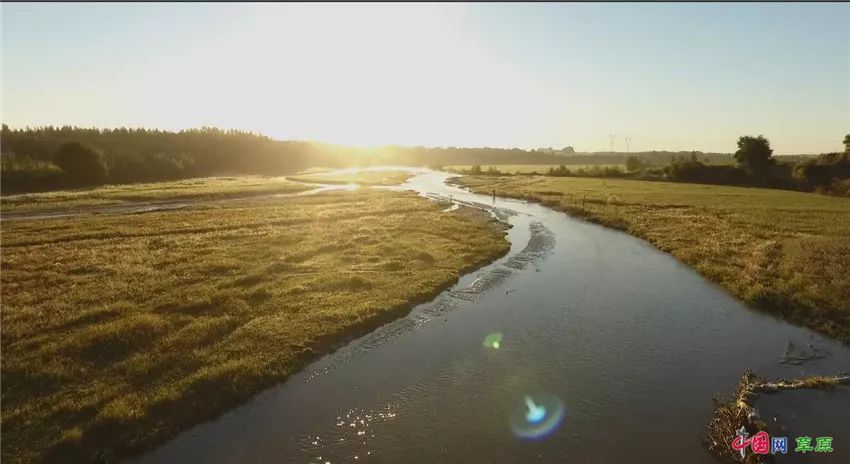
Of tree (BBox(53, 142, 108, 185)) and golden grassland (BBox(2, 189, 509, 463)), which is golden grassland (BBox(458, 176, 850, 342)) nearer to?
golden grassland (BBox(2, 189, 509, 463))

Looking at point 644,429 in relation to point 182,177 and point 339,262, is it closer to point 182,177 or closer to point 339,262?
point 339,262

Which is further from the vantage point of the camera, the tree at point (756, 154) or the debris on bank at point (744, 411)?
the tree at point (756, 154)

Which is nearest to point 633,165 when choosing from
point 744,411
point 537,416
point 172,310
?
point 744,411

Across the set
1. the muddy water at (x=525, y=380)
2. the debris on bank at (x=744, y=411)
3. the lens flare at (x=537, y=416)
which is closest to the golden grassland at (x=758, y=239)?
the muddy water at (x=525, y=380)

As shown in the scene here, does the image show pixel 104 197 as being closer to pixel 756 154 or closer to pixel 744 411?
pixel 744 411

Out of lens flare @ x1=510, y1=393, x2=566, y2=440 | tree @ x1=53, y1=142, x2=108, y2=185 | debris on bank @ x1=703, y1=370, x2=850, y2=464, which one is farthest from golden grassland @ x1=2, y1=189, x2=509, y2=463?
tree @ x1=53, y1=142, x2=108, y2=185

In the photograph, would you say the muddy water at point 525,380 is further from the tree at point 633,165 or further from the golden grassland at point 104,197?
the tree at point 633,165

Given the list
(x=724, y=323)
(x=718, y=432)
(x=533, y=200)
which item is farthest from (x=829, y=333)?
(x=533, y=200)
